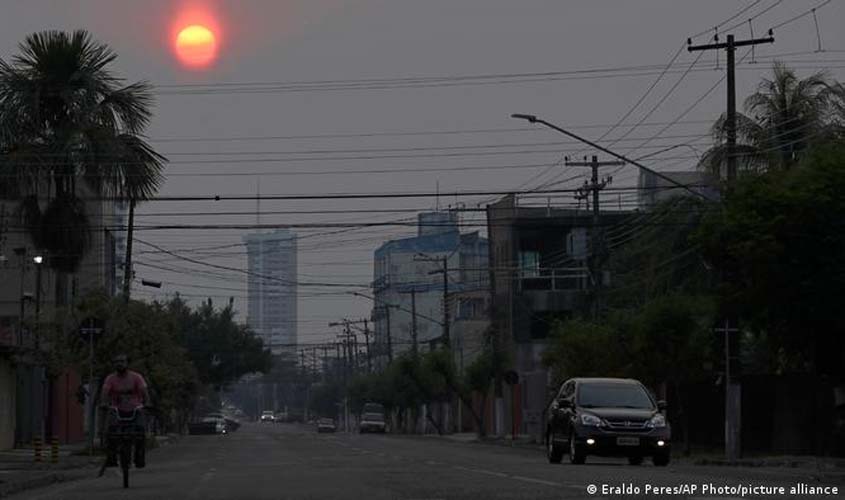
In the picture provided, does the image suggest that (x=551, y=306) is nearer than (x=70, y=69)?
No

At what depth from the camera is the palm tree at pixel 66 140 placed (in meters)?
43.3

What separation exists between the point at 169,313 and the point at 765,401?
22115 millimetres

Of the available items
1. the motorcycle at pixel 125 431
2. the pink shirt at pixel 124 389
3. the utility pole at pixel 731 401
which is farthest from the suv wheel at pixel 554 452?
the pink shirt at pixel 124 389

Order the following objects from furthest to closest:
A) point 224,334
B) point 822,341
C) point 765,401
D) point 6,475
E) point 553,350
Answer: point 224,334 < point 553,350 < point 765,401 < point 822,341 < point 6,475

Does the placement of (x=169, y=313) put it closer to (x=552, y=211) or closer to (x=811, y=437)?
(x=811, y=437)

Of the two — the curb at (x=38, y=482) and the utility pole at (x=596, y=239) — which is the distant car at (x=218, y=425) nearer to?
the utility pole at (x=596, y=239)

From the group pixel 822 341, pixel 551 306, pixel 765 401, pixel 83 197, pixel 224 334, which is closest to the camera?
pixel 822 341

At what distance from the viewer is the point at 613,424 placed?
2888cm

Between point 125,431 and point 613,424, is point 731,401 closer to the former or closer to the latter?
point 613,424

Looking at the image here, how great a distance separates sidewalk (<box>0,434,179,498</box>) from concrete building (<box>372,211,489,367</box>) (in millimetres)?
59640

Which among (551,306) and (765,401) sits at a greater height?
(551,306)

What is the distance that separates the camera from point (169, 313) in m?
56.1

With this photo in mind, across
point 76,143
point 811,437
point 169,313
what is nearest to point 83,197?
point 76,143

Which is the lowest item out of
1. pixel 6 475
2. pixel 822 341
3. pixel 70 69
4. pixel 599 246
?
pixel 6 475
